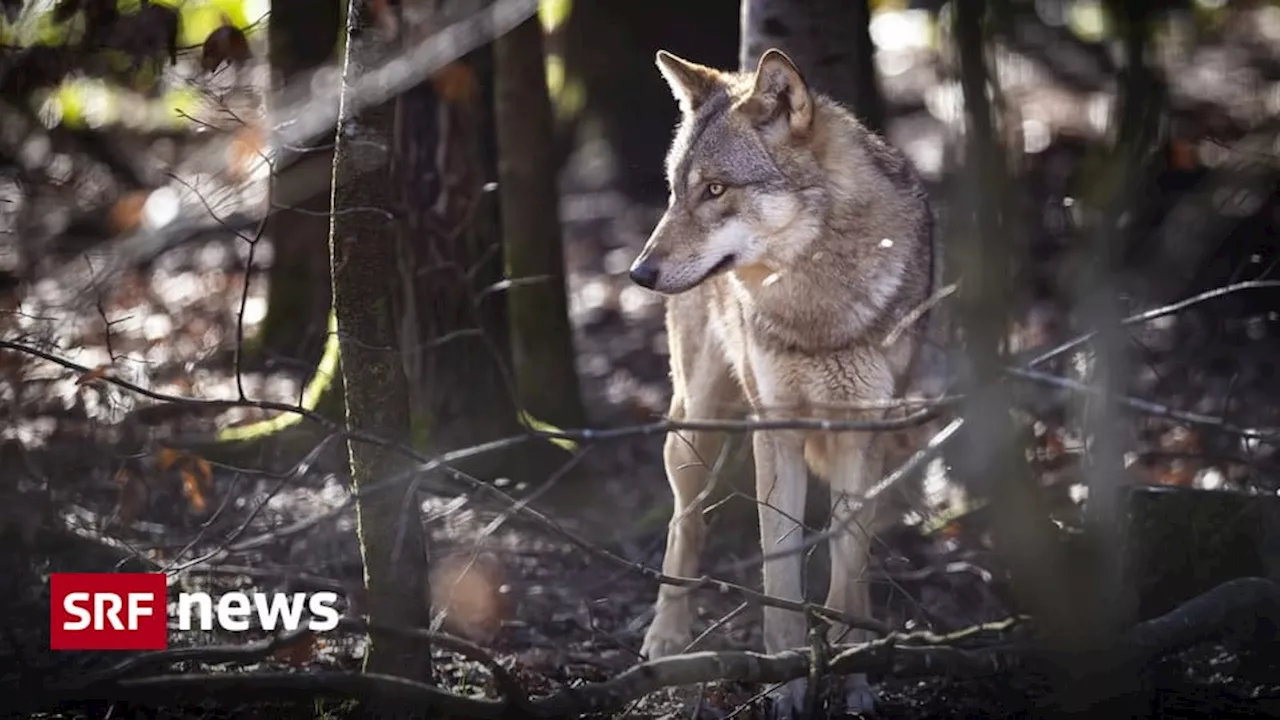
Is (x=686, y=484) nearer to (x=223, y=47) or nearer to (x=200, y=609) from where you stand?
(x=200, y=609)

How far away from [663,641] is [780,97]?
222 centimetres

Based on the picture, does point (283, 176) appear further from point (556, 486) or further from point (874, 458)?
point (874, 458)

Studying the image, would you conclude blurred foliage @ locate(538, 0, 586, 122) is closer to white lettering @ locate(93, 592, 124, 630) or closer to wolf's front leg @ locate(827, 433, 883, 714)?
wolf's front leg @ locate(827, 433, 883, 714)

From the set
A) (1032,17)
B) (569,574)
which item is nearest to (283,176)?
(569,574)

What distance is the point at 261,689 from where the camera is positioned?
387cm

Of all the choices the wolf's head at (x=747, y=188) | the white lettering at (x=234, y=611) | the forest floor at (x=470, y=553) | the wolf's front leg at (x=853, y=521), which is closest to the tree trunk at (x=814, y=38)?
the wolf's head at (x=747, y=188)

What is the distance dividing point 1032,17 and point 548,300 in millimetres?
2890

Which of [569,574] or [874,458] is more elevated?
[874,458]

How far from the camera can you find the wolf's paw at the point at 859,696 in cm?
540

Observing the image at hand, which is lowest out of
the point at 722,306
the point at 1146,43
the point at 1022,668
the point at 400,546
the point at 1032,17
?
the point at 1022,668

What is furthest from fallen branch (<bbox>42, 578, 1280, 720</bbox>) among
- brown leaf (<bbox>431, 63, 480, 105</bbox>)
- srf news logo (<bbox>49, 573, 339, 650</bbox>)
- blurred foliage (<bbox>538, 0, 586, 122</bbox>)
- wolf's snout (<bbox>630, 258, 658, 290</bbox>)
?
blurred foliage (<bbox>538, 0, 586, 122</bbox>)

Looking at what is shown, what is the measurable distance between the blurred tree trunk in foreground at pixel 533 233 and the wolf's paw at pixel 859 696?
308 cm

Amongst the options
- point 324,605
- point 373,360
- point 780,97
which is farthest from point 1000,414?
point 324,605

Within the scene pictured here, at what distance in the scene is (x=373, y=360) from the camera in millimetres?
4703
